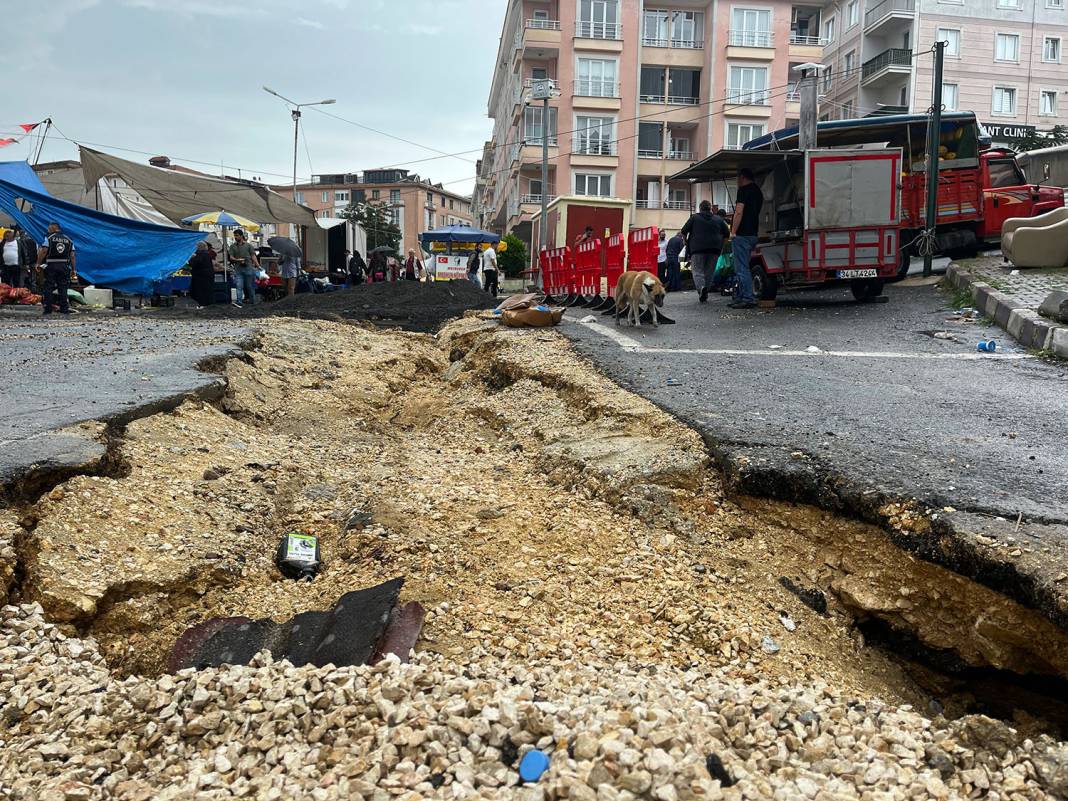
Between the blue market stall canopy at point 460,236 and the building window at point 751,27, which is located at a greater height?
the building window at point 751,27

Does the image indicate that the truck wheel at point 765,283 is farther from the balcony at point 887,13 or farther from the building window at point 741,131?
the balcony at point 887,13

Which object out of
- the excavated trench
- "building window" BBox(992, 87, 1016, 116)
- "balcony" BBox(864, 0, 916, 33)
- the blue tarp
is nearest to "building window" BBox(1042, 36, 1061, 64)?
"building window" BBox(992, 87, 1016, 116)

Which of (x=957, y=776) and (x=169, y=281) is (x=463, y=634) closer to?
(x=957, y=776)

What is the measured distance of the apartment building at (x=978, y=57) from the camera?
3631 centimetres

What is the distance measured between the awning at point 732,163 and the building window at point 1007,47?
107 ft

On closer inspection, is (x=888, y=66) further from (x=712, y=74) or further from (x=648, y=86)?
(x=648, y=86)

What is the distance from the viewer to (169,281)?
18.2 metres

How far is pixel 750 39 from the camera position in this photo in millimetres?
39344

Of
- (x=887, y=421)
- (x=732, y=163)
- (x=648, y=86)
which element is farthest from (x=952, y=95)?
(x=887, y=421)

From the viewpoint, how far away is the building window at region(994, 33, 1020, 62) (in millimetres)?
37000

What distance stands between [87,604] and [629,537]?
1891 millimetres

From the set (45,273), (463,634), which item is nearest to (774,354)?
(463,634)

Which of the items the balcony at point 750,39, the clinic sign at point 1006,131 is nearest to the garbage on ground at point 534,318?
the clinic sign at point 1006,131

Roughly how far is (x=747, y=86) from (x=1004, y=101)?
12.0 metres
